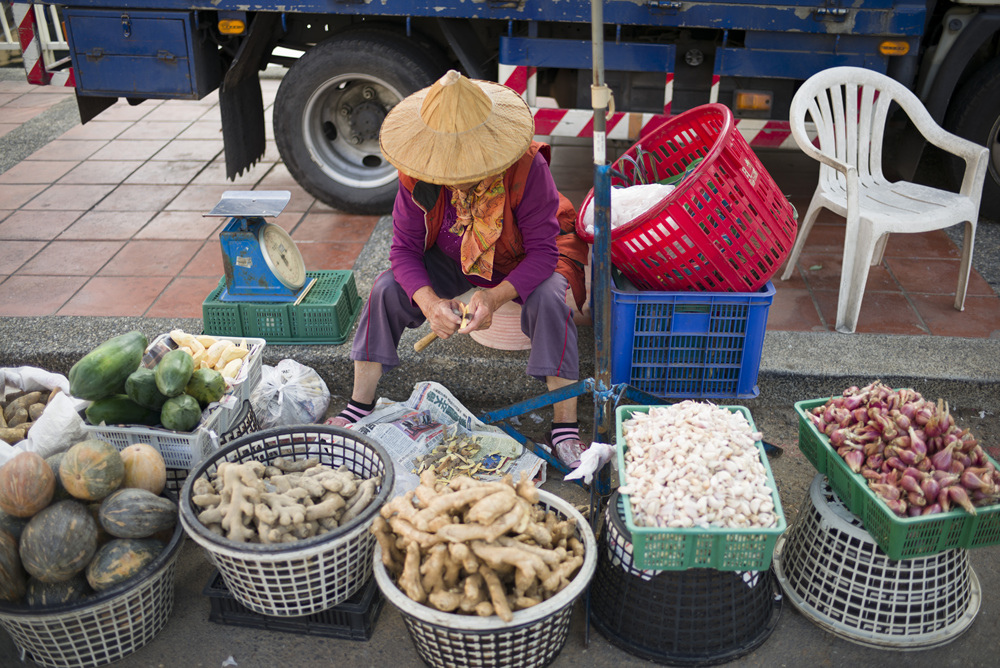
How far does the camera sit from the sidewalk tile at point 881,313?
379cm

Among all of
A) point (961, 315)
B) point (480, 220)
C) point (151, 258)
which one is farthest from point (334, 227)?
point (961, 315)

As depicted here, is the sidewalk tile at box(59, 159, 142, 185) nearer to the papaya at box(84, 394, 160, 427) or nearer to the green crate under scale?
the green crate under scale

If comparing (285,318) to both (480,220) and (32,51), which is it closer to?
(480,220)

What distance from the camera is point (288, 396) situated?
3.28m

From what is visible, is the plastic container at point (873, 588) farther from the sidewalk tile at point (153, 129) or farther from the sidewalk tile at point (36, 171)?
the sidewalk tile at point (153, 129)

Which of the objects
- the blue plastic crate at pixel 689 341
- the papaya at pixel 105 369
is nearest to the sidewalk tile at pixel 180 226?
the papaya at pixel 105 369

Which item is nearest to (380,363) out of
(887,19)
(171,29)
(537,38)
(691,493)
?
(691,493)

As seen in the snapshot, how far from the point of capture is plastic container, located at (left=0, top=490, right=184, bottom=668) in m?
2.25

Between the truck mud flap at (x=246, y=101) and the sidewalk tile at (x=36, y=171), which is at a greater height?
the truck mud flap at (x=246, y=101)

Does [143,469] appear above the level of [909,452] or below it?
below

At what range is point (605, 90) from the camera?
2.06 meters

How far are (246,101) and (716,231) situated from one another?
330cm

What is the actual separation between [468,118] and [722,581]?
163 centimetres

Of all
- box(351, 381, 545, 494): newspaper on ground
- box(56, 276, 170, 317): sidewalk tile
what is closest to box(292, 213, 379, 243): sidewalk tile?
box(56, 276, 170, 317): sidewalk tile
